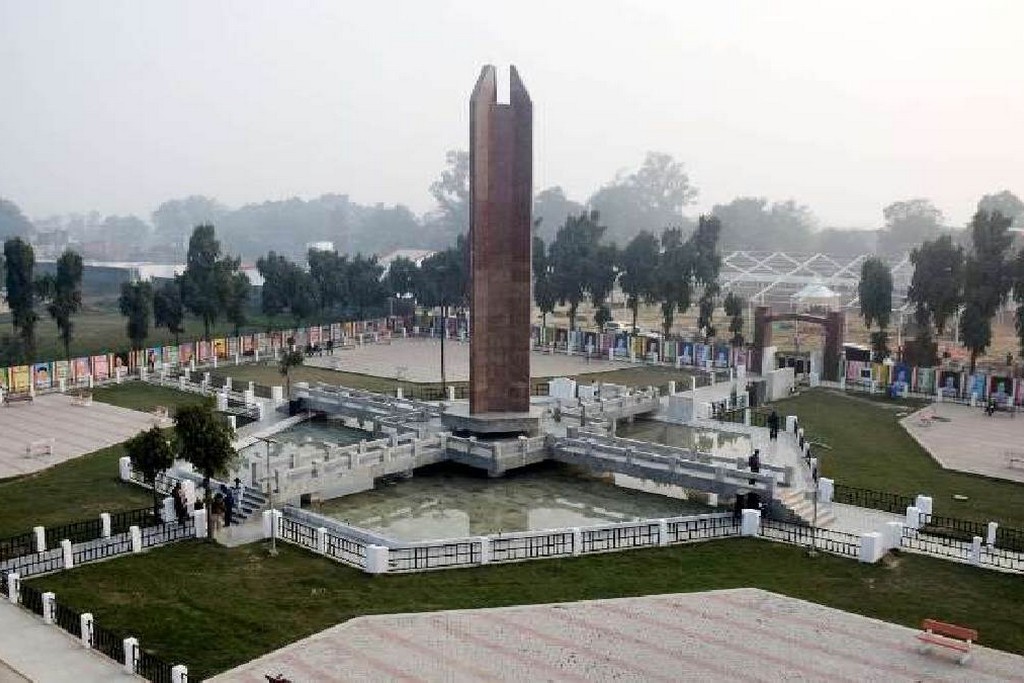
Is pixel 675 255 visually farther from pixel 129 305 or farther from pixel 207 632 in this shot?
pixel 207 632

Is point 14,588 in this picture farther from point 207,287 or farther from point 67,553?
point 207,287

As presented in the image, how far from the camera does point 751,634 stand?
18.5 meters

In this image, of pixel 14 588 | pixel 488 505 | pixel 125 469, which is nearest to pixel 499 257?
pixel 488 505

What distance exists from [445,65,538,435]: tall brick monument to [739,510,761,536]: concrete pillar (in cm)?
1029

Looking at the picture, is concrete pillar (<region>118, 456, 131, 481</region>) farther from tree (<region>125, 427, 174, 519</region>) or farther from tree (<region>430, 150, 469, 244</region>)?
tree (<region>430, 150, 469, 244</region>)

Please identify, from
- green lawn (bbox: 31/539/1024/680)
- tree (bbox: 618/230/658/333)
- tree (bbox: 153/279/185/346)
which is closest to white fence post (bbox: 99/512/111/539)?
green lawn (bbox: 31/539/1024/680)

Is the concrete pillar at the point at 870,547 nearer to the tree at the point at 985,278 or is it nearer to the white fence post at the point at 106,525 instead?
the white fence post at the point at 106,525

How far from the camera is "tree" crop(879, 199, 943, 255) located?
129 m

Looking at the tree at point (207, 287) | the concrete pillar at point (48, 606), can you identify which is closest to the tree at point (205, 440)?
the concrete pillar at point (48, 606)

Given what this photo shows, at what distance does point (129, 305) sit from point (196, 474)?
28.9m

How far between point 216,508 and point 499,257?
13655 millimetres

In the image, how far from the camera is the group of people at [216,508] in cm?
2403

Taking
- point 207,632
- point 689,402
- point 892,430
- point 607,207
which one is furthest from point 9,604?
point 607,207

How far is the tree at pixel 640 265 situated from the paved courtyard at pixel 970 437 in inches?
985
